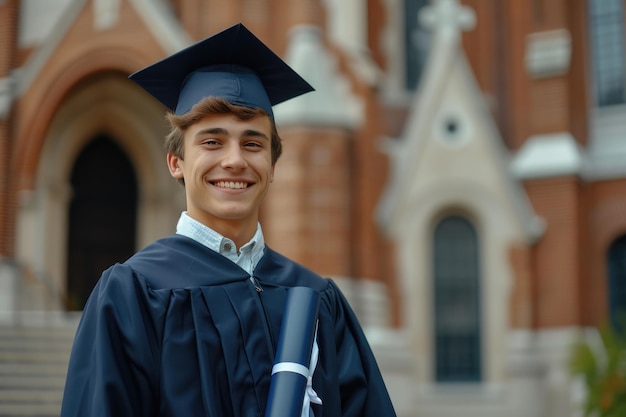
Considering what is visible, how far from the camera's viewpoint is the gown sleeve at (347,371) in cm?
276

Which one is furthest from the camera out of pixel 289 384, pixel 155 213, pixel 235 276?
pixel 155 213

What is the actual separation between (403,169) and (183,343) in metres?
12.2

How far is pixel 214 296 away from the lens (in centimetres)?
264

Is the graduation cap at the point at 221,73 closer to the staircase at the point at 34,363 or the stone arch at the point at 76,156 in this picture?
the staircase at the point at 34,363

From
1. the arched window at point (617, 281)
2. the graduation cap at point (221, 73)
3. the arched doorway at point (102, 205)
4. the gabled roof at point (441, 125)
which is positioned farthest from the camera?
the arched doorway at point (102, 205)

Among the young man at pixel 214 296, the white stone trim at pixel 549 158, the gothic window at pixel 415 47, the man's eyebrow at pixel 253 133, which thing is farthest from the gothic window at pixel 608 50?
the man's eyebrow at pixel 253 133

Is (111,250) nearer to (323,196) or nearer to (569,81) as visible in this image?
(323,196)

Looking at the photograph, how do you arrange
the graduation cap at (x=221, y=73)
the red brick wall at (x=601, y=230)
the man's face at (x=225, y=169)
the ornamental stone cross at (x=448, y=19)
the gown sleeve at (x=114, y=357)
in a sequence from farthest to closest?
the ornamental stone cross at (x=448, y=19) < the red brick wall at (x=601, y=230) < the graduation cap at (x=221, y=73) < the man's face at (x=225, y=169) < the gown sleeve at (x=114, y=357)

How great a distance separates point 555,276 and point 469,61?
145 inches

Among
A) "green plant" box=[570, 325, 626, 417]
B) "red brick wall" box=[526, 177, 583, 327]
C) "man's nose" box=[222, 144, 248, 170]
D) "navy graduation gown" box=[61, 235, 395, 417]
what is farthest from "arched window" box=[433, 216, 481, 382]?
"man's nose" box=[222, 144, 248, 170]

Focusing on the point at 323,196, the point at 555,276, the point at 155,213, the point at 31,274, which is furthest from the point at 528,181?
the point at 31,274

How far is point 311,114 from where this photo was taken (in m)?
13.0

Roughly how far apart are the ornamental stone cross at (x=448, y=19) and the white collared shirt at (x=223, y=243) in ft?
41.5

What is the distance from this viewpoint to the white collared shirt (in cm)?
272
